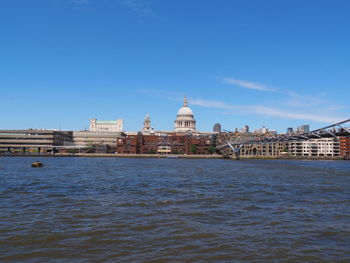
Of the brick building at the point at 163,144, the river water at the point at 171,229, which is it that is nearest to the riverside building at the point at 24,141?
the brick building at the point at 163,144

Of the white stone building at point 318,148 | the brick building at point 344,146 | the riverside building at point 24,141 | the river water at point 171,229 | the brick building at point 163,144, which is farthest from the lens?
the white stone building at point 318,148

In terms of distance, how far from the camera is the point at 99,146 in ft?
614

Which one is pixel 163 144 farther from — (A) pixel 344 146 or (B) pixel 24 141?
(A) pixel 344 146

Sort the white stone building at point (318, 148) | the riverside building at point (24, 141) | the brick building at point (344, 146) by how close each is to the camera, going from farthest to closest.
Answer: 1. the white stone building at point (318, 148)
2. the brick building at point (344, 146)
3. the riverside building at point (24, 141)

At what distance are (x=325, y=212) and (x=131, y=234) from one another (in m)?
10.3

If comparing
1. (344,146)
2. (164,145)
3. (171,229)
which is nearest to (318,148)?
(344,146)

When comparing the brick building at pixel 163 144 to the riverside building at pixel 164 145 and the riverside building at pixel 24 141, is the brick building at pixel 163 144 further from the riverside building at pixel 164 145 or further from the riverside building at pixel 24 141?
the riverside building at pixel 24 141

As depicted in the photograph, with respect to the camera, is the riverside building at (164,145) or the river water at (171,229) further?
the riverside building at (164,145)

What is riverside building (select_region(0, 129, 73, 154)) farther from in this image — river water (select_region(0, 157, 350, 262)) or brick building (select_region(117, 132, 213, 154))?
river water (select_region(0, 157, 350, 262))

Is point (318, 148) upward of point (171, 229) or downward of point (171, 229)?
upward

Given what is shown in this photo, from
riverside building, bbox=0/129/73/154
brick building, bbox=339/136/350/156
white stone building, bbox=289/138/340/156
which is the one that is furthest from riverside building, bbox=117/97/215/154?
brick building, bbox=339/136/350/156

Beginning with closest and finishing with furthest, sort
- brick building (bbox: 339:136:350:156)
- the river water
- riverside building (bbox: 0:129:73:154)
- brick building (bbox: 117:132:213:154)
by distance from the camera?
the river water, riverside building (bbox: 0:129:73:154), brick building (bbox: 339:136:350:156), brick building (bbox: 117:132:213:154)

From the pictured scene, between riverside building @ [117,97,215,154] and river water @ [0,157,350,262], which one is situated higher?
riverside building @ [117,97,215,154]

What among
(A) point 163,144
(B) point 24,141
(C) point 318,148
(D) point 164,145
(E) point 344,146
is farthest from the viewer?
(C) point 318,148
